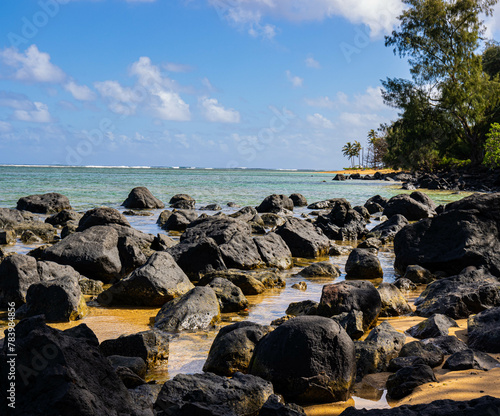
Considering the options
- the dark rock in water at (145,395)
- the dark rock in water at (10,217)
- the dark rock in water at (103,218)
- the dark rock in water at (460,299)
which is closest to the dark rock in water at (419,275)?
the dark rock in water at (460,299)

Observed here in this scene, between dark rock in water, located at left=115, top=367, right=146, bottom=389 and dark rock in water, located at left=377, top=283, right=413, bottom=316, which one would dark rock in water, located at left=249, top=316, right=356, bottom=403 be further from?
dark rock in water, located at left=377, top=283, right=413, bottom=316

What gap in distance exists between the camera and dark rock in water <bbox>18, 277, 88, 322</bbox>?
5.71 metres

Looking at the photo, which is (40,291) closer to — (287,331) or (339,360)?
(287,331)

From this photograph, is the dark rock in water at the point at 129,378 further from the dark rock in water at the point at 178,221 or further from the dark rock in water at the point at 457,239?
the dark rock in water at the point at 178,221

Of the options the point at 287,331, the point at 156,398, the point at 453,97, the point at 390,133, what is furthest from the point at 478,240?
the point at 390,133

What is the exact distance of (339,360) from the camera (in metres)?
3.70

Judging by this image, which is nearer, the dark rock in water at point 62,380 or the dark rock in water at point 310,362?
the dark rock in water at point 62,380

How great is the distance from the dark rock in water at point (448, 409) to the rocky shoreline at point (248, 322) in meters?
0.01

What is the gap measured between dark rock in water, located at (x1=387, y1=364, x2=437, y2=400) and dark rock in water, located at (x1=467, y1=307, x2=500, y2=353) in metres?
0.89

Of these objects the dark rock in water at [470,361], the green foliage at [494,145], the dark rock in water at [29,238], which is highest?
the green foliage at [494,145]

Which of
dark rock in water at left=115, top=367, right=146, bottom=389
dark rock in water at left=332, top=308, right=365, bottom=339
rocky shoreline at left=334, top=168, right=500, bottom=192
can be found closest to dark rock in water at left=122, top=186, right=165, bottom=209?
dark rock in water at left=332, top=308, right=365, bottom=339

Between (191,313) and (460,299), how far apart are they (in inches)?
132

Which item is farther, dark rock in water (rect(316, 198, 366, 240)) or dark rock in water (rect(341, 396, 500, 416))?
dark rock in water (rect(316, 198, 366, 240))

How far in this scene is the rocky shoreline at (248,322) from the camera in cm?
286
